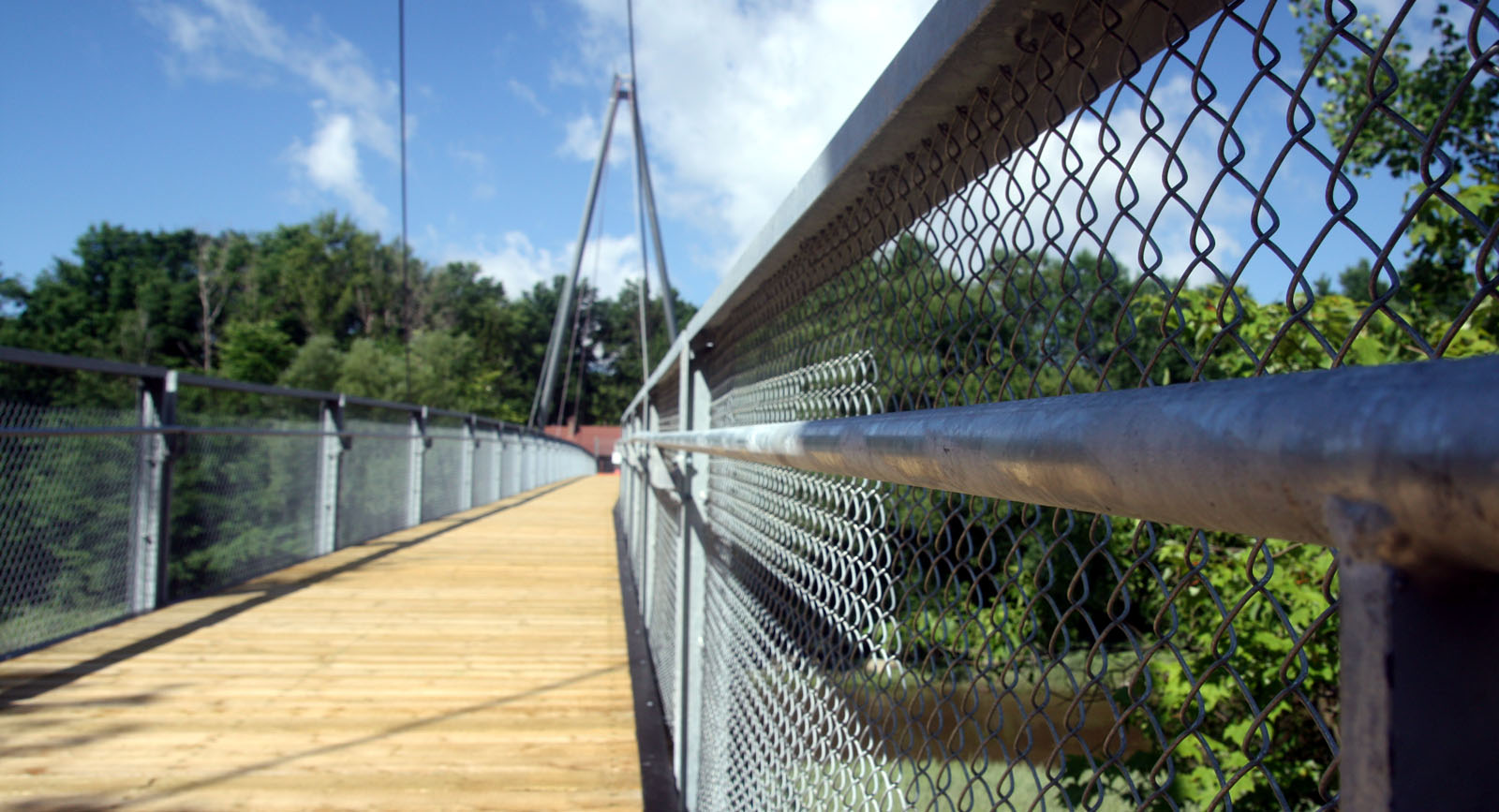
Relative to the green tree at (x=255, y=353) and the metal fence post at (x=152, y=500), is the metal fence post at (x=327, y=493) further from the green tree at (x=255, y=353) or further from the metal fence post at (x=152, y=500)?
the green tree at (x=255, y=353)

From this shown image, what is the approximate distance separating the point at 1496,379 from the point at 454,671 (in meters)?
4.59

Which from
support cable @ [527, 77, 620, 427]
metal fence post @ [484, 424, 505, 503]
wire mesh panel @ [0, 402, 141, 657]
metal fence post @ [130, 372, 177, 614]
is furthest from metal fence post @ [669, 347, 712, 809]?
support cable @ [527, 77, 620, 427]

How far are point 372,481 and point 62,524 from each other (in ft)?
13.9

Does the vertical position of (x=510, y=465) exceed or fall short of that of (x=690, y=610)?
it exceeds it

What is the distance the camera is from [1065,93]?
0.94 m

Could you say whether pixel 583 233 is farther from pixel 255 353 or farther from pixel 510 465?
pixel 255 353

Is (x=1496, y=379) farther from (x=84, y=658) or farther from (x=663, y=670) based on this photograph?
(x=84, y=658)

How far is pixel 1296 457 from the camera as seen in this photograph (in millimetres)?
320

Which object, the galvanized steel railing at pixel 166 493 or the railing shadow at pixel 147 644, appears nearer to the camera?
the railing shadow at pixel 147 644

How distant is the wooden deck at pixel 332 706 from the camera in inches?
118

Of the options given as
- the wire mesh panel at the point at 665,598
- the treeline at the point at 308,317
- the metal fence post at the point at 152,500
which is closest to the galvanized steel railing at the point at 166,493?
the metal fence post at the point at 152,500

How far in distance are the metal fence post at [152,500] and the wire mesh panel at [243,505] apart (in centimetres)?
78

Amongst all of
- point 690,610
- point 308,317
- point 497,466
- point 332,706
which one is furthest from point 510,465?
point 308,317

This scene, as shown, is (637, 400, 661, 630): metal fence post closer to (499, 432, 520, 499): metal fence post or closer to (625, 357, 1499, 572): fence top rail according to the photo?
(625, 357, 1499, 572): fence top rail
